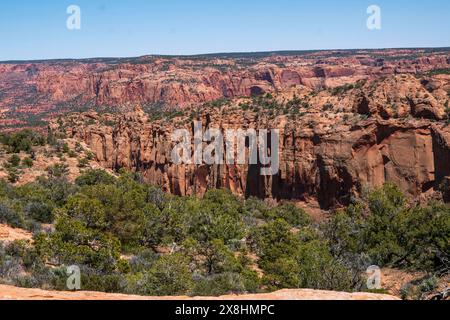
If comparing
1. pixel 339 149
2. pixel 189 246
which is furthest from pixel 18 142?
pixel 339 149

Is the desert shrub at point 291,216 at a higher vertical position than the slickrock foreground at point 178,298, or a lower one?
lower

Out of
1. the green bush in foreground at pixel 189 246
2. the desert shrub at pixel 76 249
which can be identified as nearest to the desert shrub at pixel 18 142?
the green bush in foreground at pixel 189 246

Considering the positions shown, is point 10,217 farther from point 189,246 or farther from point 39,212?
point 189,246

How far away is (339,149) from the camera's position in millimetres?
40656

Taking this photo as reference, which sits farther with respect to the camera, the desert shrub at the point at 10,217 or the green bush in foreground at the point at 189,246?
the desert shrub at the point at 10,217

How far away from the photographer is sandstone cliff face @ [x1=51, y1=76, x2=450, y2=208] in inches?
1502

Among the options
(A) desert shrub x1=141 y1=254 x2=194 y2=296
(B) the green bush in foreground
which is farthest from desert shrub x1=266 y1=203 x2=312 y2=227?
(A) desert shrub x1=141 y1=254 x2=194 y2=296

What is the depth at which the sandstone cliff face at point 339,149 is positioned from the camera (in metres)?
38.2

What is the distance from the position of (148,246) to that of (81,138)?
38.9 m

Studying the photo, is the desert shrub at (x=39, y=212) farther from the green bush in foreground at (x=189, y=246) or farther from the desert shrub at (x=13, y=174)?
the desert shrub at (x=13, y=174)
